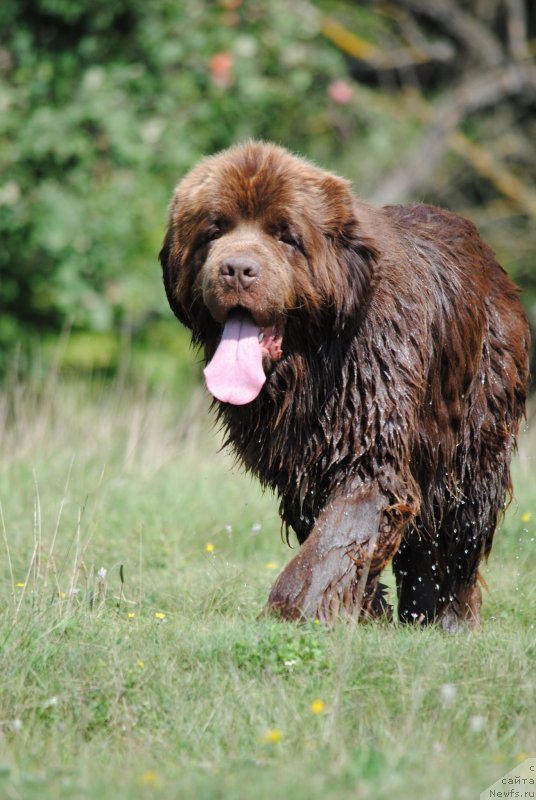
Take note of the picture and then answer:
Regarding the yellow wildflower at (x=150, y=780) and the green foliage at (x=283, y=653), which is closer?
the yellow wildflower at (x=150, y=780)

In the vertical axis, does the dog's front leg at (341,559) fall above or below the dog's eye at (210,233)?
below

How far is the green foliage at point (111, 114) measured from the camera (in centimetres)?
1171

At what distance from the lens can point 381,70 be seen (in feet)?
52.9

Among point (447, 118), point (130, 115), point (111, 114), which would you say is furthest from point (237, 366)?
point (447, 118)

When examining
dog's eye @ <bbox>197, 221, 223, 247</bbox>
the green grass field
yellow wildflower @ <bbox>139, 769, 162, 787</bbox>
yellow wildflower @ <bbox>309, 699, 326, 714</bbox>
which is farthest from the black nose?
yellow wildflower @ <bbox>139, 769, 162, 787</bbox>

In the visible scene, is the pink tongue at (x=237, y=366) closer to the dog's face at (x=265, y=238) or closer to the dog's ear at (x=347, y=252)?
the dog's face at (x=265, y=238)

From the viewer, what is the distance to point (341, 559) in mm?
5082

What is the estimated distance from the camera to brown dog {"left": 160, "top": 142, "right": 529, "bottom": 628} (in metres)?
5.12

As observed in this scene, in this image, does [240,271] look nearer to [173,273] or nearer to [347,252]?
[347,252]

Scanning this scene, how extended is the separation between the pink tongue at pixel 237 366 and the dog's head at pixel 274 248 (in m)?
0.01

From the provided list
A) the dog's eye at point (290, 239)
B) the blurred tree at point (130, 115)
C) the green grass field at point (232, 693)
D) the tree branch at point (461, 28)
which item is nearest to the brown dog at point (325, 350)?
the dog's eye at point (290, 239)

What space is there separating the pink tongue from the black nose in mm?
233

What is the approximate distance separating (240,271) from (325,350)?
59 cm

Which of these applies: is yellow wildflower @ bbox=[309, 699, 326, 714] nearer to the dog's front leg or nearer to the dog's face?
the dog's front leg
